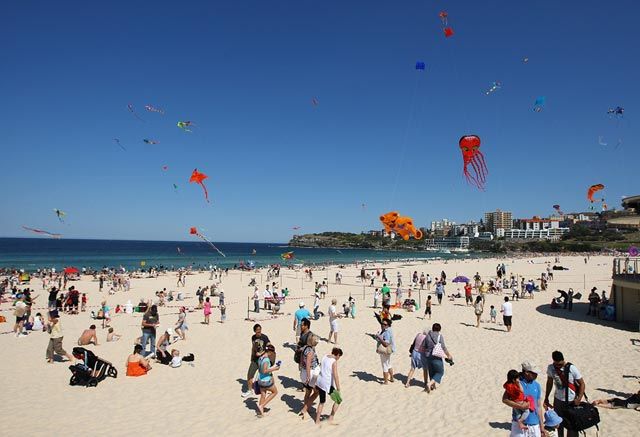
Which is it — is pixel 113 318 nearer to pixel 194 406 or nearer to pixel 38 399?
pixel 38 399

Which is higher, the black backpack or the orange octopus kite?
the orange octopus kite

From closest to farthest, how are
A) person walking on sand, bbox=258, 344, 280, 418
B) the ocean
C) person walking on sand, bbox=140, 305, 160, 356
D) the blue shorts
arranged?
person walking on sand, bbox=258, 344, 280, 418, the blue shorts, person walking on sand, bbox=140, 305, 160, 356, the ocean

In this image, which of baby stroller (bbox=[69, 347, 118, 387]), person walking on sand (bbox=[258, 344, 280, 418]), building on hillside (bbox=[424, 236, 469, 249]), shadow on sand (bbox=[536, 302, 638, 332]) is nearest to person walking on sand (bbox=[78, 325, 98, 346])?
baby stroller (bbox=[69, 347, 118, 387])

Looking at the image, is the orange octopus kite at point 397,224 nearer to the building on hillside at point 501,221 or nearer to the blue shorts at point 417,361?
the blue shorts at point 417,361

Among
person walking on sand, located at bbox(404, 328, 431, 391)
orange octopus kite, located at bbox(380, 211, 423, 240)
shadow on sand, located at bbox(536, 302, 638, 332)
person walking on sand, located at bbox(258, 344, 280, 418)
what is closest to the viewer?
person walking on sand, located at bbox(258, 344, 280, 418)

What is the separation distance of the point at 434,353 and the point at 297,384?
266cm

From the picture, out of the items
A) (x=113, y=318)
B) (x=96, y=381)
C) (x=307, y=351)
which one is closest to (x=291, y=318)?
(x=113, y=318)

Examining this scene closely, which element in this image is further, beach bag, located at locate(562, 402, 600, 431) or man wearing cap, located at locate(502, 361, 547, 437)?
beach bag, located at locate(562, 402, 600, 431)

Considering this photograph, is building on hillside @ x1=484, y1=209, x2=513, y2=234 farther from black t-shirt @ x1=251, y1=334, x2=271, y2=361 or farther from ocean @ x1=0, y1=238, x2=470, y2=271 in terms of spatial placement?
black t-shirt @ x1=251, y1=334, x2=271, y2=361

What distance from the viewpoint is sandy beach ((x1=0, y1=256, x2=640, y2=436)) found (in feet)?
18.9

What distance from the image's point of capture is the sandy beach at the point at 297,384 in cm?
577

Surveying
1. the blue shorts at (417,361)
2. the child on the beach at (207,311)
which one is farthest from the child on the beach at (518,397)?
the child on the beach at (207,311)

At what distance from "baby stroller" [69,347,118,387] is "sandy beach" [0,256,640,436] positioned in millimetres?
153

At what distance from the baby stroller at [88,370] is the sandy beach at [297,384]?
0.50 feet
